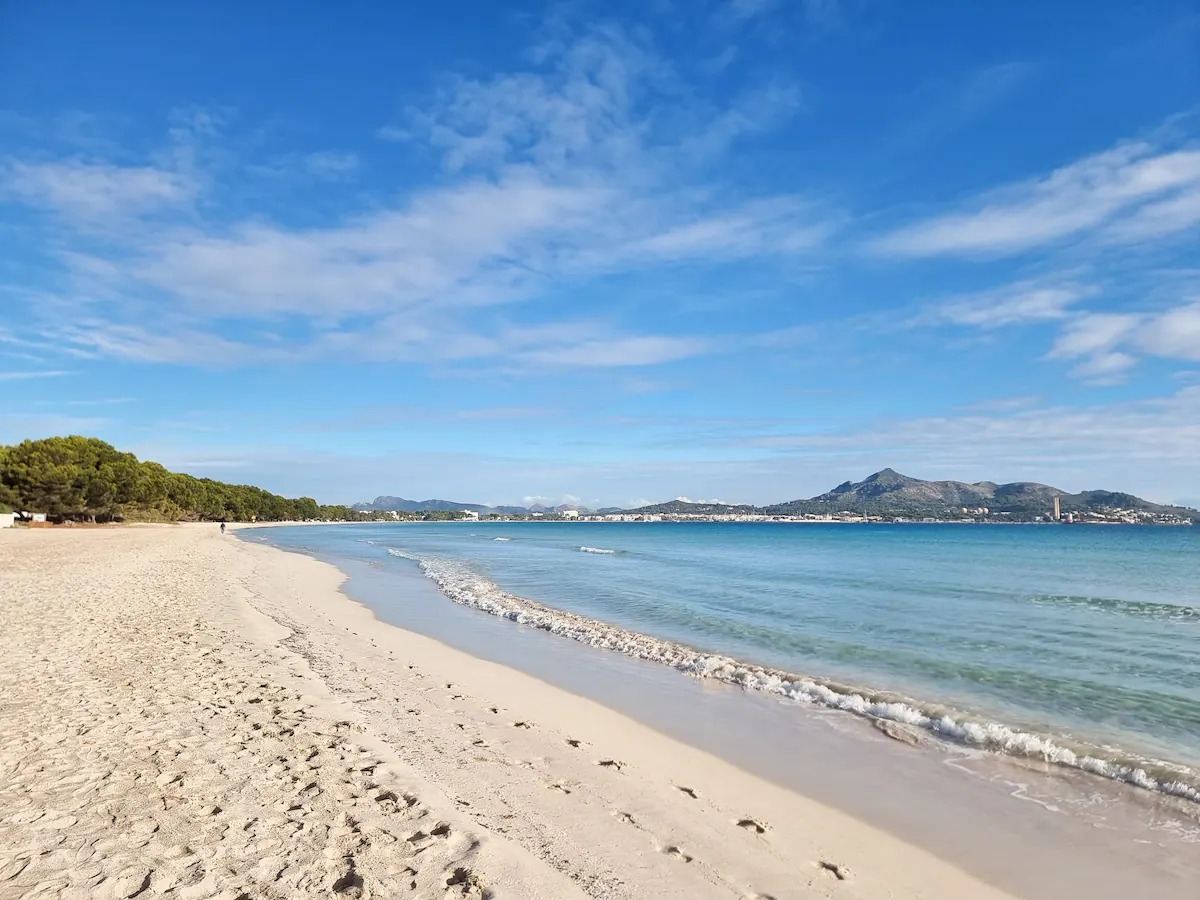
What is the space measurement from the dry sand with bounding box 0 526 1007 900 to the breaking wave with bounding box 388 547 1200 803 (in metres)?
3.23

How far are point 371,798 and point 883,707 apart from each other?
7471mm

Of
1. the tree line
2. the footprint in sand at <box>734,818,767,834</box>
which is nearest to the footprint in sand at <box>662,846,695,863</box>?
the footprint in sand at <box>734,818,767,834</box>

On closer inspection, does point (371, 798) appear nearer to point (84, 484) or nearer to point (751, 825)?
point (751, 825)

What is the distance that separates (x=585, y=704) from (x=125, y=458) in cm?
10015

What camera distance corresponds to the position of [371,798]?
583cm

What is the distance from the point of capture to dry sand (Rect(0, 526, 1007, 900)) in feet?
15.0

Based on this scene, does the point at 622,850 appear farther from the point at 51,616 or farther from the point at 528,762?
the point at 51,616

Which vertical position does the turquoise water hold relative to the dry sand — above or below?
below

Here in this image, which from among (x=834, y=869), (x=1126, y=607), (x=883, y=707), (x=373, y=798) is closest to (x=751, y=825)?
(x=834, y=869)

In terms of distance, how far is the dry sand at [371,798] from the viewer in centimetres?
458

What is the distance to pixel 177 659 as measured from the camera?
440 inches

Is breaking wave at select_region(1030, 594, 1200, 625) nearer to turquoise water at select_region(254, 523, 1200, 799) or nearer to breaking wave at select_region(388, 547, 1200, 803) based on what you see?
turquoise water at select_region(254, 523, 1200, 799)

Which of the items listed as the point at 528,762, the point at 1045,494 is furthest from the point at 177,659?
the point at 1045,494

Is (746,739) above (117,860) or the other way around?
the other way around
